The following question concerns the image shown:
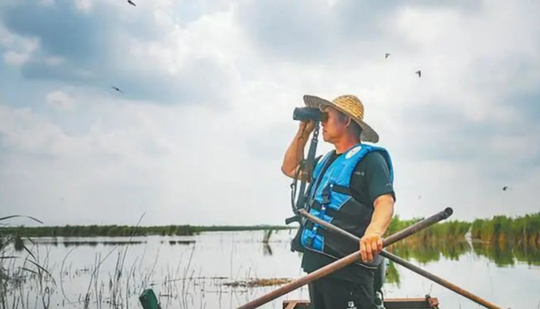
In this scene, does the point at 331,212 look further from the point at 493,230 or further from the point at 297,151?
the point at 493,230

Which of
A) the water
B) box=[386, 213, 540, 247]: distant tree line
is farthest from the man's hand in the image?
box=[386, 213, 540, 247]: distant tree line

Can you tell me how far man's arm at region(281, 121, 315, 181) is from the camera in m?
3.71

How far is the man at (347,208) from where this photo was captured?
331 cm

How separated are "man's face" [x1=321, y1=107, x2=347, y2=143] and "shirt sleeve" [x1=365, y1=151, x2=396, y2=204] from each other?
29 centimetres

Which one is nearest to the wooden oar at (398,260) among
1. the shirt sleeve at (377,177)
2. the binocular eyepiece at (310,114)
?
the shirt sleeve at (377,177)

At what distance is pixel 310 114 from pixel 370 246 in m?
0.93

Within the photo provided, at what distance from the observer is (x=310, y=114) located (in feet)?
11.9

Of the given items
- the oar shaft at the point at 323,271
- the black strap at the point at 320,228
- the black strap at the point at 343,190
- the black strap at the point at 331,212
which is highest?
the black strap at the point at 343,190

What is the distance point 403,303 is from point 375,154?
2.28 metres

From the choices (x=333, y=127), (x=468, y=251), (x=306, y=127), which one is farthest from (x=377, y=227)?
(x=468, y=251)

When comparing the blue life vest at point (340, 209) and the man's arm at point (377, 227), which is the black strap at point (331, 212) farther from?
the man's arm at point (377, 227)

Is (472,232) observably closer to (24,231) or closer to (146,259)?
(146,259)

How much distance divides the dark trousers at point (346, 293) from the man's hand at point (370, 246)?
1.13 ft

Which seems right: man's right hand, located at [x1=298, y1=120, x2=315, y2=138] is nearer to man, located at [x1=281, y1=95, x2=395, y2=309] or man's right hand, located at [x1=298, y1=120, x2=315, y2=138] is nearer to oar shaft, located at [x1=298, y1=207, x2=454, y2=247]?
man, located at [x1=281, y1=95, x2=395, y2=309]
